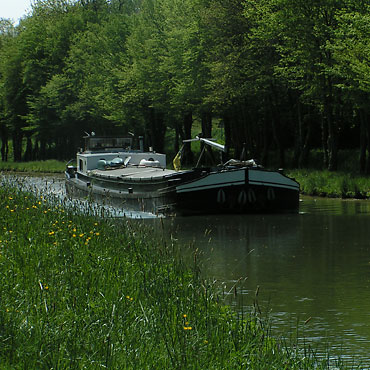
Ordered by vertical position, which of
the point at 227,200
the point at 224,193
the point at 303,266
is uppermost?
the point at 224,193

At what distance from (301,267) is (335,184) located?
630 inches

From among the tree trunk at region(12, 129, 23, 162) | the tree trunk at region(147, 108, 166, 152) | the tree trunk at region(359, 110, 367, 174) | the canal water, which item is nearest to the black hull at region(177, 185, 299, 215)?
the canal water

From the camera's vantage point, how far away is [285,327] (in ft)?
32.6

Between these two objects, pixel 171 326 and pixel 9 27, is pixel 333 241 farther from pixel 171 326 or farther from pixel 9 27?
pixel 9 27

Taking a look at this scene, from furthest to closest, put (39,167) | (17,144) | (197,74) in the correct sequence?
(17,144), (39,167), (197,74)

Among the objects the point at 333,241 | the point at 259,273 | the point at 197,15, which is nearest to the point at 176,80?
the point at 197,15

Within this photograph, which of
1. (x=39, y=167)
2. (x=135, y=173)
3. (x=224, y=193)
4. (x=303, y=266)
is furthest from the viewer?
(x=39, y=167)

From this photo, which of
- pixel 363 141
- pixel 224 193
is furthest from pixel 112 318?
pixel 363 141

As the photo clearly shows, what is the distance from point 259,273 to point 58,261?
455cm

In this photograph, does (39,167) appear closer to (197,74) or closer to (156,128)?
(156,128)

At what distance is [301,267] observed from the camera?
15.1m

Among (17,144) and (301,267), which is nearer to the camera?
(301,267)

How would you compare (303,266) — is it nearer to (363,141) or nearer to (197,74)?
(363,141)

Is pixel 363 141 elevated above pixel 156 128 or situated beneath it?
situated beneath
